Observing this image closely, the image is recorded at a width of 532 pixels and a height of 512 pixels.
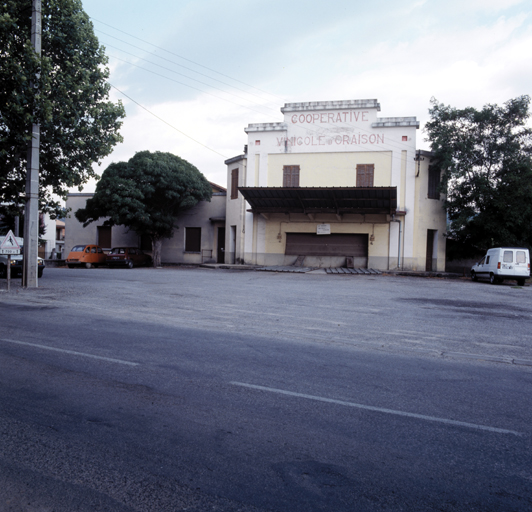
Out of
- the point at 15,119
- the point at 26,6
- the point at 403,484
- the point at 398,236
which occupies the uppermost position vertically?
the point at 26,6

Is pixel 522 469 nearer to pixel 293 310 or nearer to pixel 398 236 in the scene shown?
pixel 293 310

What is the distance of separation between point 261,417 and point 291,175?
27.2 m

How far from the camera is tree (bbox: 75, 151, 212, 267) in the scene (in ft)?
96.4

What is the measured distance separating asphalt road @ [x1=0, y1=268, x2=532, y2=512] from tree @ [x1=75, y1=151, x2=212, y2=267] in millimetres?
21293

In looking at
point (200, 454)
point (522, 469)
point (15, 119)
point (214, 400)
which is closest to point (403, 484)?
point (522, 469)

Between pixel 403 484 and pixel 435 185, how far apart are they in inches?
1125

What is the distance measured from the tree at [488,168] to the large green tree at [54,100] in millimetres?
18942

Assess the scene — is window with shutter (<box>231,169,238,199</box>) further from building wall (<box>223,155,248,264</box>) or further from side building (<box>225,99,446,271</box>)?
side building (<box>225,99,446,271</box>)

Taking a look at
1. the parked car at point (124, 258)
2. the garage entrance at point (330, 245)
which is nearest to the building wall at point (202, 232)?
the parked car at point (124, 258)

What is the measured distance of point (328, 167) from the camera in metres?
29.9

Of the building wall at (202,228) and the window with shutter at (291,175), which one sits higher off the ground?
the window with shutter at (291,175)

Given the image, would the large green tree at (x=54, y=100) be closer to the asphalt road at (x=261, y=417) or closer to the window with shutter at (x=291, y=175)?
the asphalt road at (x=261, y=417)

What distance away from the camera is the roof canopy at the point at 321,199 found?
26.7m

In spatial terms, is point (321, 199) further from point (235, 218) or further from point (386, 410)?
point (386, 410)
